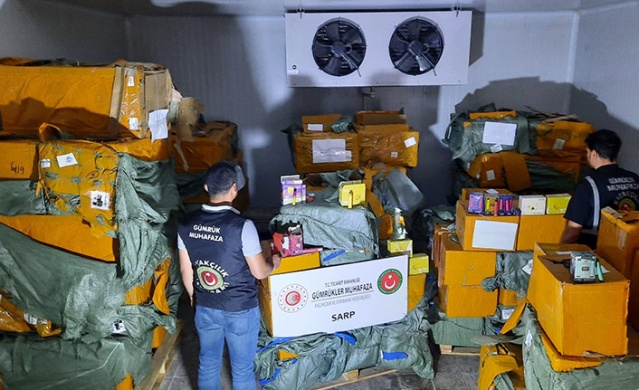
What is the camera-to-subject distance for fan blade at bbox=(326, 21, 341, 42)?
4148 mm

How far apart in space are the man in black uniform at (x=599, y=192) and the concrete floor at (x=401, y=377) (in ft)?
3.42

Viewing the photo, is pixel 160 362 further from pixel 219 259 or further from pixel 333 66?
pixel 333 66

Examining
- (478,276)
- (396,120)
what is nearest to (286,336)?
(478,276)

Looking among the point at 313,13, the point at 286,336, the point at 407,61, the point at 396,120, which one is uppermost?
the point at 313,13

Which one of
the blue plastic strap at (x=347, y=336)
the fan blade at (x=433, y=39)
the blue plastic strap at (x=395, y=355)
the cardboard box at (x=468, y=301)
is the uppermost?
the fan blade at (x=433, y=39)

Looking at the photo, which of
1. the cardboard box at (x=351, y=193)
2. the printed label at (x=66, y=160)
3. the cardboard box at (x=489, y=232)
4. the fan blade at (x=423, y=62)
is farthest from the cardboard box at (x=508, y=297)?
the printed label at (x=66, y=160)

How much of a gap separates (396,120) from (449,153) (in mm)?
1168

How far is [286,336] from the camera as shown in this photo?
2.76m

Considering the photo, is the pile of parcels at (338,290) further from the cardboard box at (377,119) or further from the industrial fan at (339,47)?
the industrial fan at (339,47)

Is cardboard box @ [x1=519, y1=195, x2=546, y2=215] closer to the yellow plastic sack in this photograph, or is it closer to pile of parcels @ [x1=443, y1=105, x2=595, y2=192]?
pile of parcels @ [x1=443, y1=105, x2=595, y2=192]

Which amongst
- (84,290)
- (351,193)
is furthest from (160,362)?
(351,193)

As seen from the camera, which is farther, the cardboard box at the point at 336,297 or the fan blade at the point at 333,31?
the fan blade at the point at 333,31

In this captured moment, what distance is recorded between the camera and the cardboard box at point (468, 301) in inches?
124

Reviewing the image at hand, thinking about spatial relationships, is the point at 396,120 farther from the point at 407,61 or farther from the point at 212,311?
the point at 212,311
